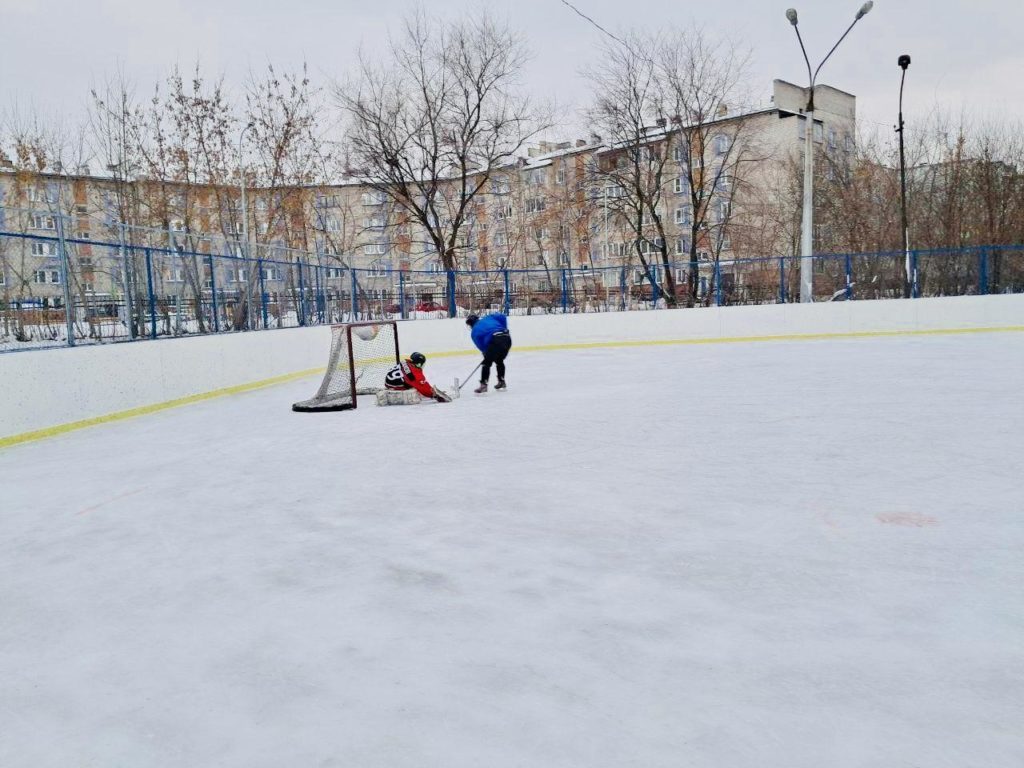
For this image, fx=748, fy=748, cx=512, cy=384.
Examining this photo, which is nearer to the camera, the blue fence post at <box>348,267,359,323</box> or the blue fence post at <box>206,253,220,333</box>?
the blue fence post at <box>206,253,220,333</box>

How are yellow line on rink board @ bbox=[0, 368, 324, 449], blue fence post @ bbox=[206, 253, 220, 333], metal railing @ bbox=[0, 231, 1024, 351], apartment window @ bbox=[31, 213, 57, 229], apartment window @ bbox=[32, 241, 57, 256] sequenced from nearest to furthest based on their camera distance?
yellow line on rink board @ bbox=[0, 368, 324, 449] < apartment window @ bbox=[31, 213, 57, 229] < apartment window @ bbox=[32, 241, 57, 256] < metal railing @ bbox=[0, 231, 1024, 351] < blue fence post @ bbox=[206, 253, 220, 333]

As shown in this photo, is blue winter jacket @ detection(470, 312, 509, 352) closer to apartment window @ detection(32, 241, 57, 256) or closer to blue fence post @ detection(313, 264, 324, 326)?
apartment window @ detection(32, 241, 57, 256)

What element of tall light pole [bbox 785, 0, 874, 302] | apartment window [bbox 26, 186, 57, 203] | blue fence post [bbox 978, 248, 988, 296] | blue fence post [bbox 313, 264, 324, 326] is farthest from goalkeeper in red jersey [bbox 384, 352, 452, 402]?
blue fence post [bbox 978, 248, 988, 296]

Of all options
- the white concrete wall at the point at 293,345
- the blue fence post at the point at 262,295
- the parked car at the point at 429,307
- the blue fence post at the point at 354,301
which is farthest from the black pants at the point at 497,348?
the parked car at the point at 429,307

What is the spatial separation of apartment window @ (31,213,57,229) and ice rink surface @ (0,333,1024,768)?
122 inches

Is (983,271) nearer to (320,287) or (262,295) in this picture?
(320,287)

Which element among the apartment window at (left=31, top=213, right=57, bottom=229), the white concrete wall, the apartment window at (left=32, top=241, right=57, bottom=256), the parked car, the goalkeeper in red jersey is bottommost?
the goalkeeper in red jersey

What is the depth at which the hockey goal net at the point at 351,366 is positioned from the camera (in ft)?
31.1

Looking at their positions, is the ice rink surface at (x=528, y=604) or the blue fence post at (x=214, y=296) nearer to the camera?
the ice rink surface at (x=528, y=604)

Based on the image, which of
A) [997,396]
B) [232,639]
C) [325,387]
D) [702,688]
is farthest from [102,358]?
[997,396]

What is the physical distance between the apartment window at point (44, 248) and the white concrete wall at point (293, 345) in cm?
115

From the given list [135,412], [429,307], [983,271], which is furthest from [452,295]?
[983,271]

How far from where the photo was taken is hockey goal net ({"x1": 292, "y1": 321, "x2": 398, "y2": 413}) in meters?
9.49

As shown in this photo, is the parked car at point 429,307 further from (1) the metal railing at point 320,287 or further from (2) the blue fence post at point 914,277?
(2) the blue fence post at point 914,277
